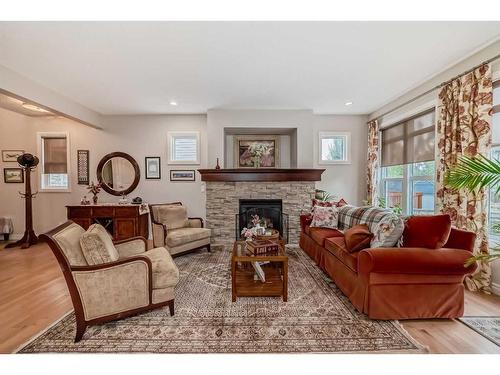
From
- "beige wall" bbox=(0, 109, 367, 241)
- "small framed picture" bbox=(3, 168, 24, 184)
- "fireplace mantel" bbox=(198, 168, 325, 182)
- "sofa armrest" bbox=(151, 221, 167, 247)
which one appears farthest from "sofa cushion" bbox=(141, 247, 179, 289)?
"small framed picture" bbox=(3, 168, 24, 184)

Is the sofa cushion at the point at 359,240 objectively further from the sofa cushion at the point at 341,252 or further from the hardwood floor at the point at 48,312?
the hardwood floor at the point at 48,312

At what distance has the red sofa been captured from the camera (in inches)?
78.5

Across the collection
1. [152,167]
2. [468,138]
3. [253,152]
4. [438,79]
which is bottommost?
[152,167]

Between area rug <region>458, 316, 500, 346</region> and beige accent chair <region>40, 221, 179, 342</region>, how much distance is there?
2640 mm

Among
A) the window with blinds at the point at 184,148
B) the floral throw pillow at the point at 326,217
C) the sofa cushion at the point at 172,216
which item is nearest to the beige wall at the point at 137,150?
the window with blinds at the point at 184,148

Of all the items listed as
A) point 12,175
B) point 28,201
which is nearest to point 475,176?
point 28,201

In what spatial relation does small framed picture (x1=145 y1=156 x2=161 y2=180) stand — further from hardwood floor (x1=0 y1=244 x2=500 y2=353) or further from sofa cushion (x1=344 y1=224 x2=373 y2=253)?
sofa cushion (x1=344 y1=224 x2=373 y2=253)

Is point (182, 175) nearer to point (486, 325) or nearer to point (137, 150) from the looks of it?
point (137, 150)

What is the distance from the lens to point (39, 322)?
2105mm

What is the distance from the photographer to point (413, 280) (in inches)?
80.7

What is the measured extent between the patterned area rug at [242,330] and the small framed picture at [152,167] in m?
3.20

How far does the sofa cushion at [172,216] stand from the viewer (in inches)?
163

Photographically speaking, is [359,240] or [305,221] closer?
[359,240]

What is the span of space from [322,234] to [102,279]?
2.68 metres
